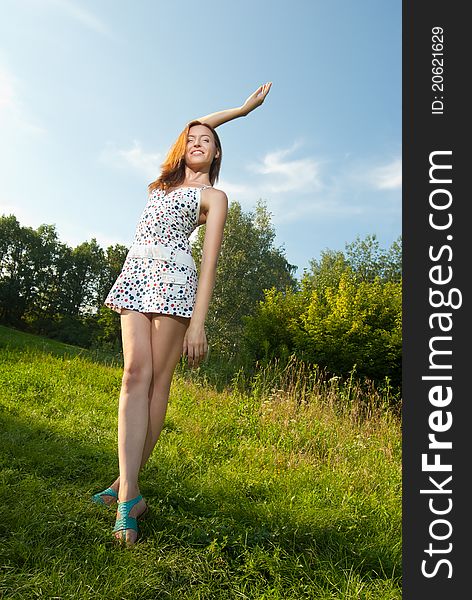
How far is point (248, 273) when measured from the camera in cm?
2533

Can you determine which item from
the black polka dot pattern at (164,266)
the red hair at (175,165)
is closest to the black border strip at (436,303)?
the black polka dot pattern at (164,266)

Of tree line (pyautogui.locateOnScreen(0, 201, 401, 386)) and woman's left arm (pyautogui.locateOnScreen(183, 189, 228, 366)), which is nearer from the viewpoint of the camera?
woman's left arm (pyautogui.locateOnScreen(183, 189, 228, 366))

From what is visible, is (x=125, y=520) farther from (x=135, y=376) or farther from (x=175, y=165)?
(x=175, y=165)

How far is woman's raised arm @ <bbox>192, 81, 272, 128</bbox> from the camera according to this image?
9.72 feet

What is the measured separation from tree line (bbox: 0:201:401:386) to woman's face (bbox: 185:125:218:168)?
555 cm

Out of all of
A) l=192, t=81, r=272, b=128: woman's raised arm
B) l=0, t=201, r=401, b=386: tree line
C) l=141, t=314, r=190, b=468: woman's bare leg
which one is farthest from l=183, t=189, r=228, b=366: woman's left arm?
l=0, t=201, r=401, b=386: tree line

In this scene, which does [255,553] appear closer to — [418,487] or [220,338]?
[418,487]

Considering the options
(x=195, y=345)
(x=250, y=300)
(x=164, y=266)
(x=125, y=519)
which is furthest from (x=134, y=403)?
(x=250, y=300)

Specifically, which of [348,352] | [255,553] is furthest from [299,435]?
[348,352]

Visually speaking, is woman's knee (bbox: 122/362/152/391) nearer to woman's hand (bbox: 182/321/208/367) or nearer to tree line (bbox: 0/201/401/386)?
woman's hand (bbox: 182/321/208/367)

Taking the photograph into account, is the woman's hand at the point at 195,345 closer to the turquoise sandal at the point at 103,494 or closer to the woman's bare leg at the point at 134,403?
the woman's bare leg at the point at 134,403

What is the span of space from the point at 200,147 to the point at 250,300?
867 inches

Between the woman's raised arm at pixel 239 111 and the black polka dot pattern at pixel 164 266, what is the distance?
1.79ft

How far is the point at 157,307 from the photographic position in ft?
7.99
